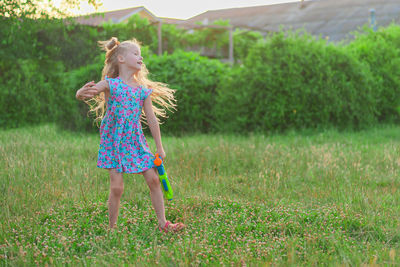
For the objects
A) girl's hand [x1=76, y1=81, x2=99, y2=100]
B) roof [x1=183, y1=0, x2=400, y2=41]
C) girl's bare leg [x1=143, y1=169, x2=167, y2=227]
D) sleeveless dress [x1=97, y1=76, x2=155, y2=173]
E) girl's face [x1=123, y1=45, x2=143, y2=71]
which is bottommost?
girl's bare leg [x1=143, y1=169, x2=167, y2=227]

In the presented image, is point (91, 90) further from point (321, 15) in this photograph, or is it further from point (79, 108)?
point (321, 15)

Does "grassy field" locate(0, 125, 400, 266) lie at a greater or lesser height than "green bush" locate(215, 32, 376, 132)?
lesser

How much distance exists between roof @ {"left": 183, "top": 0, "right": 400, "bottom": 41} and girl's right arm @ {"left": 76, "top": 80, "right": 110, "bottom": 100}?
68.6ft

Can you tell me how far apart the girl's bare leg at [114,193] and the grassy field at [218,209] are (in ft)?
0.34

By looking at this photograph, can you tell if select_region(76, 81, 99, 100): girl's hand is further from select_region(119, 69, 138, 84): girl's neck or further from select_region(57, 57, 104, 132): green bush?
select_region(57, 57, 104, 132): green bush

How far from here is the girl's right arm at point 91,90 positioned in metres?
3.75

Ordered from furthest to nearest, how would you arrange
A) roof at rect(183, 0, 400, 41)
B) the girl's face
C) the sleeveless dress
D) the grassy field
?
roof at rect(183, 0, 400, 41), the girl's face, the sleeveless dress, the grassy field

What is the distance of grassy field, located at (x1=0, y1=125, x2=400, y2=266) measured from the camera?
3516mm

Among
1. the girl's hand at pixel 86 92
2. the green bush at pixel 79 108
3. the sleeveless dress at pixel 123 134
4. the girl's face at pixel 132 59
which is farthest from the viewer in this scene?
the green bush at pixel 79 108

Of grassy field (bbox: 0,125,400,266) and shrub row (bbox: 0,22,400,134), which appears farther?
shrub row (bbox: 0,22,400,134)

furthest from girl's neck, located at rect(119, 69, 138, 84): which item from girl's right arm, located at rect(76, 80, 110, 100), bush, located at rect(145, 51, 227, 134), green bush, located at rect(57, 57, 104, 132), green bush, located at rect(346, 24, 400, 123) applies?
green bush, located at rect(346, 24, 400, 123)

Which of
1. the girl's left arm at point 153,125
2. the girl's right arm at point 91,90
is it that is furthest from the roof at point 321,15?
the girl's right arm at point 91,90

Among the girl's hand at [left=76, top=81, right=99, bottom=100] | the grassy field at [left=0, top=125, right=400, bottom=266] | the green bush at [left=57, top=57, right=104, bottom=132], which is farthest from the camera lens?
the green bush at [left=57, top=57, right=104, bottom=132]

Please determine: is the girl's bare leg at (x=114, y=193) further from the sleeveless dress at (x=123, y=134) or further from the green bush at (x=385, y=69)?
the green bush at (x=385, y=69)
